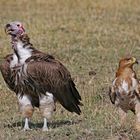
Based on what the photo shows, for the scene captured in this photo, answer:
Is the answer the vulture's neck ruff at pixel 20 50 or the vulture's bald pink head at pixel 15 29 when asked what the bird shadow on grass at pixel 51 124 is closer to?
the vulture's neck ruff at pixel 20 50

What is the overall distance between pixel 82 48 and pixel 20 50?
24.7 feet

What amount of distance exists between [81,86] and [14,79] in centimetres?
345

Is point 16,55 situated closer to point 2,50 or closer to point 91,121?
point 91,121

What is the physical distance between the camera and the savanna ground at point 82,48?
8.62 metres

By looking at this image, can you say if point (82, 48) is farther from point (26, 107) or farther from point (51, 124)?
point (26, 107)

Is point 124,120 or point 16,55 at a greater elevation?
point 16,55

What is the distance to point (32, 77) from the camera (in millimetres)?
8734

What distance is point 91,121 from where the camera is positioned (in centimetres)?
937

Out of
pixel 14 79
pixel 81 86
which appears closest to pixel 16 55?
pixel 14 79

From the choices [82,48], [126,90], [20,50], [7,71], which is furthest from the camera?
[82,48]

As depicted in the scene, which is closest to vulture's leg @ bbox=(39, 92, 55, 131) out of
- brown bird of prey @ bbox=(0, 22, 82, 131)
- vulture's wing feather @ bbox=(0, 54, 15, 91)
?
brown bird of prey @ bbox=(0, 22, 82, 131)

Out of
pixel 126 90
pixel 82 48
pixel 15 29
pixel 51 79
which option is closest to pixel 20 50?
pixel 15 29

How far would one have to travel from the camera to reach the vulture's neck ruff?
882 centimetres

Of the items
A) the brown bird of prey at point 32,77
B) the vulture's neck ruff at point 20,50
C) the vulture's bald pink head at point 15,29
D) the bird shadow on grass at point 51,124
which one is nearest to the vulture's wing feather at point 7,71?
the brown bird of prey at point 32,77
